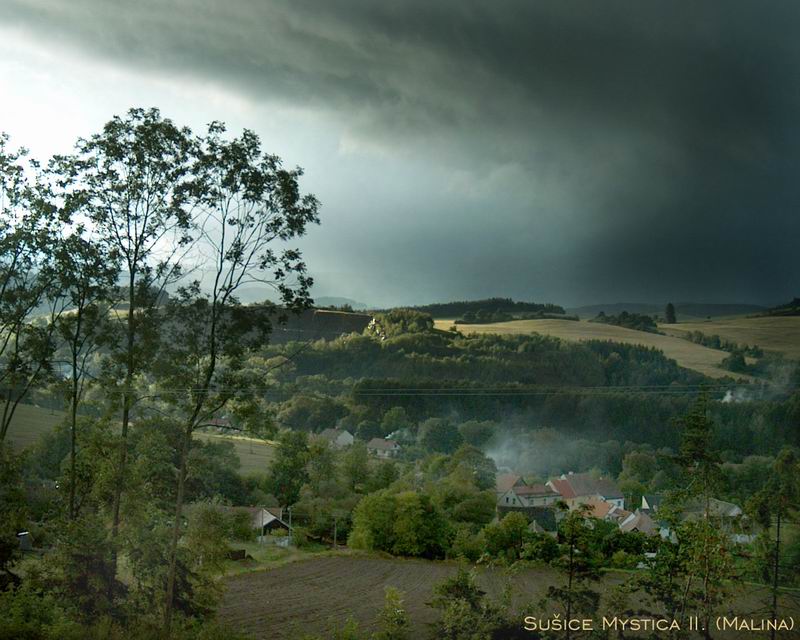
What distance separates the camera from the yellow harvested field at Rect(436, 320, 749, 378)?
108ft

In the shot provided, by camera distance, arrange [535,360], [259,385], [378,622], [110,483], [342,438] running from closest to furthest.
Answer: [259,385] < [110,483] < [378,622] < [342,438] < [535,360]

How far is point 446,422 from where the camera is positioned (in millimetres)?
42188

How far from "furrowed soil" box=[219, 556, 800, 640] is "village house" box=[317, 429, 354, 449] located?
1418 centimetres

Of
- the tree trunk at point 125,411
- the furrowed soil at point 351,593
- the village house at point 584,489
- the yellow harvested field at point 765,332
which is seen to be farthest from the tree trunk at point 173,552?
the yellow harvested field at point 765,332

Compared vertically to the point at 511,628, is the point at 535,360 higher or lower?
higher

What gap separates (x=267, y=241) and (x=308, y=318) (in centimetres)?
2437

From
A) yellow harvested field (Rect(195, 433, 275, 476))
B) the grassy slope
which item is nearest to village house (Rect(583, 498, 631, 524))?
the grassy slope

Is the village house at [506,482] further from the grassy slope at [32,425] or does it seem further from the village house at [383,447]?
the grassy slope at [32,425]

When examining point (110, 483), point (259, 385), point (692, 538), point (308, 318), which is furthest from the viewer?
point (308, 318)

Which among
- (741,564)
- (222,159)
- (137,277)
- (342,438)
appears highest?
(222,159)

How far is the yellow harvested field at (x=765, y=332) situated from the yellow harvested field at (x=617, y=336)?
1.19 meters

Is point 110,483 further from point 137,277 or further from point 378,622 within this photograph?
point 378,622

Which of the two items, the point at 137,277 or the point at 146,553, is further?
the point at 137,277

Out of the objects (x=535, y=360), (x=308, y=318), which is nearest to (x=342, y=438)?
(x=308, y=318)
